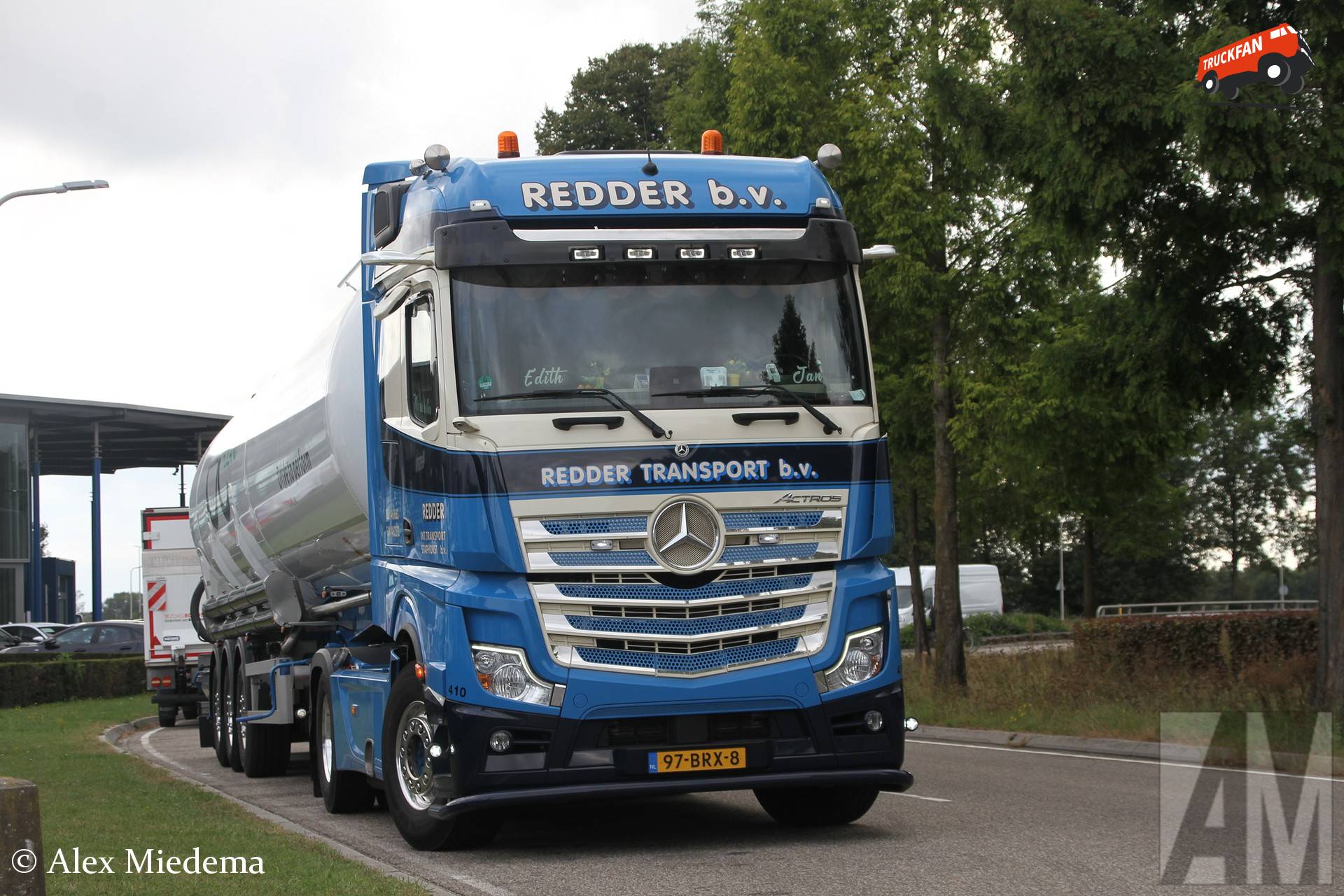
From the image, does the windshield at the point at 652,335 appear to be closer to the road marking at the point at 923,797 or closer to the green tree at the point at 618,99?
the road marking at the point at 923,797

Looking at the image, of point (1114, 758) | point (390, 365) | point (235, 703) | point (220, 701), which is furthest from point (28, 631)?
point (390, 365)

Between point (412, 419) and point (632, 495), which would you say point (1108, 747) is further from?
point (412, 419)

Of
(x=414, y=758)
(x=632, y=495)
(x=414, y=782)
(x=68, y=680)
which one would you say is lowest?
(x=68, y=680)

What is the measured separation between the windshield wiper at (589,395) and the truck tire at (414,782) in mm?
1772

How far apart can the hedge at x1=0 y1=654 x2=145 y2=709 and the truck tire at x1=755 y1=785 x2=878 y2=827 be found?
26046 millimetres

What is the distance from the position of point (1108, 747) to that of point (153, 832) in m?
9.35

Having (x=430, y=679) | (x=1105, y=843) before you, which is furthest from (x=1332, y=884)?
(x=430, y=679)

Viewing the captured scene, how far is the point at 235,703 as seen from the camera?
709 inches

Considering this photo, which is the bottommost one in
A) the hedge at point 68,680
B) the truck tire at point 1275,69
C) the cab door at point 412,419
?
the hedge at point 68,680

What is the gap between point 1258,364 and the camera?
17.4m

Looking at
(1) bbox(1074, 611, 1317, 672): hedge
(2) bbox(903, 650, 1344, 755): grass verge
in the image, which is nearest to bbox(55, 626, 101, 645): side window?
(2) bbox(903, 650, 1344, 755): grass verge

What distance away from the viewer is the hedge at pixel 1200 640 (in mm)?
21062
